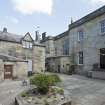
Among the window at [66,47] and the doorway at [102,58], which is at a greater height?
the window at [66,47]

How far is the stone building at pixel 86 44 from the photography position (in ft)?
68.3

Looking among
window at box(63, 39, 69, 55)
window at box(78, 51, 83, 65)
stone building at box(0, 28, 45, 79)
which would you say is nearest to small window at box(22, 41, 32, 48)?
stone building at box(0, 28, 45, 79)

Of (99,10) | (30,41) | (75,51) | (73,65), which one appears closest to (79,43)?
(75,51)

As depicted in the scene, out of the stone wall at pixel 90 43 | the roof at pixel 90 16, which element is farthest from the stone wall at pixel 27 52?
the roof at pixel 90 16

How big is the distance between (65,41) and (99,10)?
34.2ft

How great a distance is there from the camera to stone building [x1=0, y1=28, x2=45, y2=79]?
67.9 feet

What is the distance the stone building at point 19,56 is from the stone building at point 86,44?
4.16 m

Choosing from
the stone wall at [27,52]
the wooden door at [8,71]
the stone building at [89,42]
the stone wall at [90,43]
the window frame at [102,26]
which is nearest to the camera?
the wooden door at [8,71]

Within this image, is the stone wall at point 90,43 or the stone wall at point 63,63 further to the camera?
the stone wall at point 63,63

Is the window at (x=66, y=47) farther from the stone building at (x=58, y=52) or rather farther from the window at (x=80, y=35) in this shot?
the window at (x=80, y=35)

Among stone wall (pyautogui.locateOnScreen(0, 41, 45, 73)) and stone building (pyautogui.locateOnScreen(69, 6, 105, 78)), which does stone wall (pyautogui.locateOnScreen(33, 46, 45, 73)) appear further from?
stone building (pyautogui.locateOnScreen(69, 6, 105, 78))

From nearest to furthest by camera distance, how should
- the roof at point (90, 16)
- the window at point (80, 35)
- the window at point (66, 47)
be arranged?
the roof at point (90, 16) < the window at point (80, 35) < the window at point (66, 47)

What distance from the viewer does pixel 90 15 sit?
22938 millimetres

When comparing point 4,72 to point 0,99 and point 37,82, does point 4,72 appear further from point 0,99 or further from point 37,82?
point 37,82
